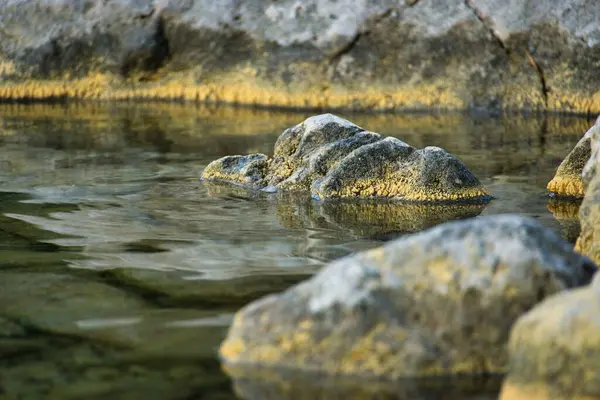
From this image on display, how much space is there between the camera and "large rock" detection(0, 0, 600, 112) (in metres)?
12.7

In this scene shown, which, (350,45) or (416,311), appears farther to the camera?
(350,45)

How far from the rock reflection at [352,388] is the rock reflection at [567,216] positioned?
2.73m

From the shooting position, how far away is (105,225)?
6312 mm

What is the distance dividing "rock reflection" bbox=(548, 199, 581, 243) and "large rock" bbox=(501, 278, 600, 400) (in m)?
2.90

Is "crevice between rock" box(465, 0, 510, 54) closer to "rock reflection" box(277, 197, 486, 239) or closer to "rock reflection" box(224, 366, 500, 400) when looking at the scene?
"rock reflection" box(277, 197, 486, 239)

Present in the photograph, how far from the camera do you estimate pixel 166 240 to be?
19.4 feet

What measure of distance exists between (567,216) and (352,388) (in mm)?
3666

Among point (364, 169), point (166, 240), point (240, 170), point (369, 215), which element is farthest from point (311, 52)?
point (166, 240)

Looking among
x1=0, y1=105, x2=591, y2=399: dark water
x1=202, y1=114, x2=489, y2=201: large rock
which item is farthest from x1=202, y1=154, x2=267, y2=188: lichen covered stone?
x1=0, y1=105, x2=591, y2=399: dark water

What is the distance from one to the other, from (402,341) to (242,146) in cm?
687

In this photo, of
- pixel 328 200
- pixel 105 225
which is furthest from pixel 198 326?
pixel 328 200

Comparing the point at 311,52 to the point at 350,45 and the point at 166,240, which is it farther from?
the point at 166,240

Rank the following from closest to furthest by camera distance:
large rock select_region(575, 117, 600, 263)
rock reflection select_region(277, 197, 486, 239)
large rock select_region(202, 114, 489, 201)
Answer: large rock select_region(575, 117, 600, 263)
rock reflection select_region(277, 197, 486, 239)
large rock select_region(202, 114, 489, 201)

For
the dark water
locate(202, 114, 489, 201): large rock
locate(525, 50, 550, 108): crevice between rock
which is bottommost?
the dark water
